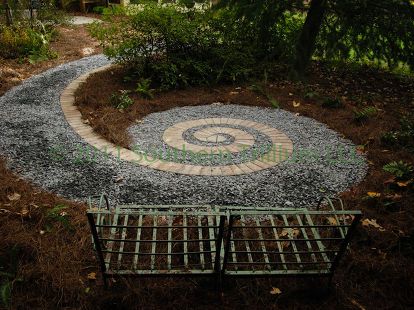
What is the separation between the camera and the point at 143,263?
8.77ft

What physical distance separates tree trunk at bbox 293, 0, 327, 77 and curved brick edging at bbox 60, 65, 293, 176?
8.05ft

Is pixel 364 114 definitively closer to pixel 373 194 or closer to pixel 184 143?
pixel 373 194

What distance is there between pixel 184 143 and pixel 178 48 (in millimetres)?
3061

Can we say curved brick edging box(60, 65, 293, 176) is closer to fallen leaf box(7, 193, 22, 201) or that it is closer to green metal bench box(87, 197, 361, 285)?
green metal bench box(87, 197, 361, 285)

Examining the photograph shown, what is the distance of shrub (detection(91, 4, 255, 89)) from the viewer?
670 cm

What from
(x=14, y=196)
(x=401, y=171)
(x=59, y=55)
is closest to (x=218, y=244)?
(x=14, y=196)

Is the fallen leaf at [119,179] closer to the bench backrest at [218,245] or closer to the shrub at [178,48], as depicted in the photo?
the bench backrest at [218,245]

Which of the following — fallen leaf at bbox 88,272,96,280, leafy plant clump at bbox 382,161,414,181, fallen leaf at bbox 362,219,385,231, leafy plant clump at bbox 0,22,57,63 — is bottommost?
fallen leaf at bbox 88,272,96,280

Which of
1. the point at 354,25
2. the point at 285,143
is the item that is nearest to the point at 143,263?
the point at 285,143

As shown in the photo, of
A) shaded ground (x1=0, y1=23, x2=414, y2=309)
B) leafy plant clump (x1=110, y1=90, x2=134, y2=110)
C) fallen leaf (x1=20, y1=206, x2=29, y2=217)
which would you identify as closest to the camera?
shaded ground (x1=0, y1=23, x2=414, y2=309)

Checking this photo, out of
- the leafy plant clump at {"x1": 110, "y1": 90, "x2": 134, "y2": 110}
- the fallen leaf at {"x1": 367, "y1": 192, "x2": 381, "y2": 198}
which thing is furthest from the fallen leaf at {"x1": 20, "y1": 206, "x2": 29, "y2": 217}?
the fallen leaf at {"x1": 367, "y1": 192, "x2": 381, "y2": 198}

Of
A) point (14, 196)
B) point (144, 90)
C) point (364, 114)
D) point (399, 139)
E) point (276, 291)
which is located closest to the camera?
point (276, 291)

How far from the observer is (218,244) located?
2172mm

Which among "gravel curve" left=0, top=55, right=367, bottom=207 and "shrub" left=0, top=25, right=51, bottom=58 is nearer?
"gravel curve" left=0, top=55, right=367, bottom=207
